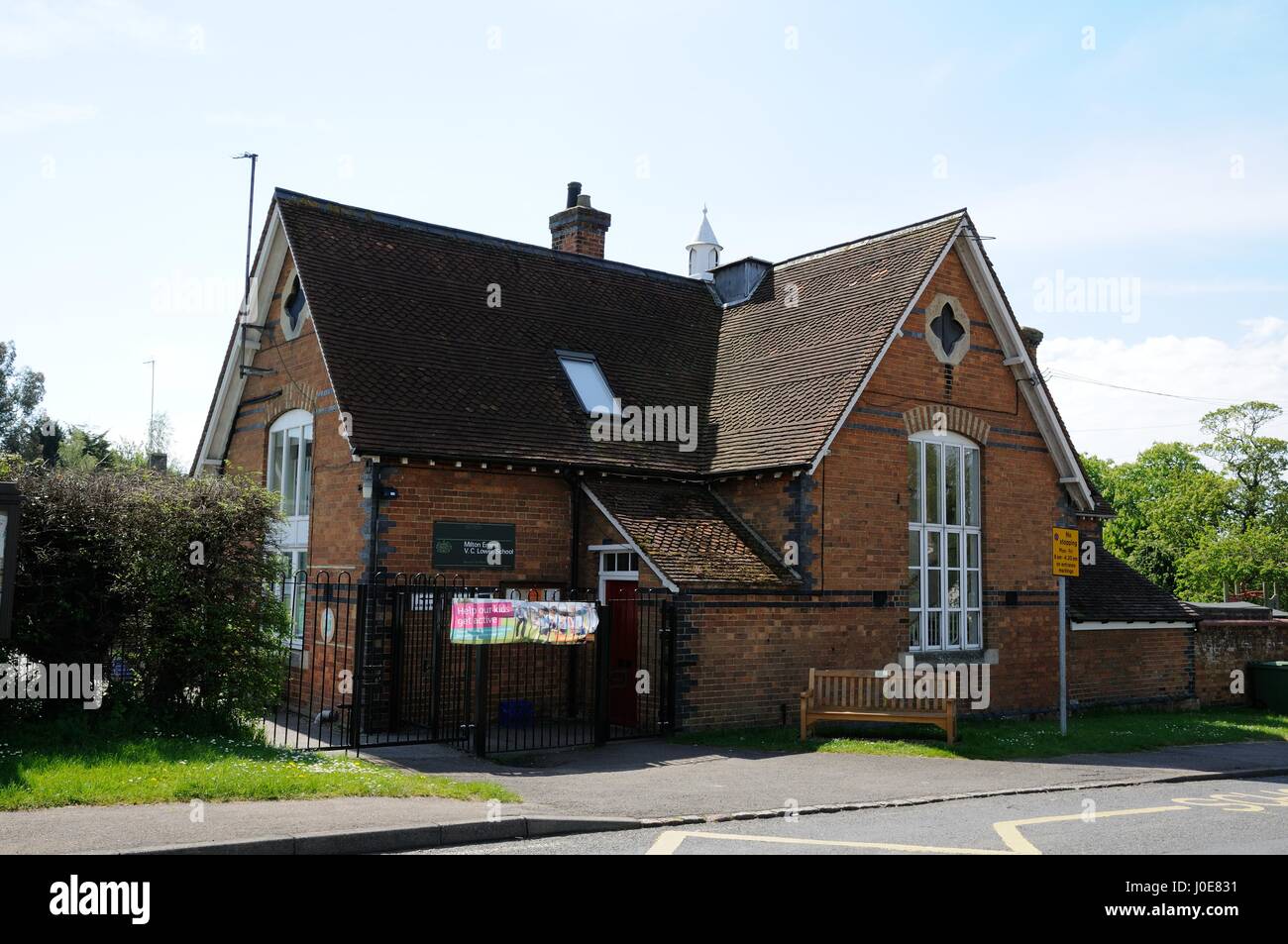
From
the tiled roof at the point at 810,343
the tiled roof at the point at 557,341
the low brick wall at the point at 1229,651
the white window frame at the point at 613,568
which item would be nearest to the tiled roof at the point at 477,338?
the tiled roof at the point at 557,341

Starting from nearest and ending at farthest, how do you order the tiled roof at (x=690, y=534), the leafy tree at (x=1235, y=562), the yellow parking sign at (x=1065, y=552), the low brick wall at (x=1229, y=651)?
the yellow parking sign at (x=1065, y=552), the tiled roof at (x=690, y=534), the low brick wall at (x=1229, y=651), the leafy tree at (x=1235, y=562)

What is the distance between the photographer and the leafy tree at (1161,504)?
168ft

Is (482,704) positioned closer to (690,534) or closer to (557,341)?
(690,534)

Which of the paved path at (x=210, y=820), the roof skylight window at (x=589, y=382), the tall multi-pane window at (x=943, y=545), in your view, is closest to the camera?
the paved path at (x=210, y=820)

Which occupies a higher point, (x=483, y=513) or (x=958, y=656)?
(x=483, y=513)

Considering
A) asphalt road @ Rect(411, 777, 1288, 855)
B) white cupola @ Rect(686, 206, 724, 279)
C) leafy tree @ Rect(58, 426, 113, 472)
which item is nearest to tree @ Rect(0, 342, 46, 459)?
leafy tree @ Rect(58, 426, 113, 472)

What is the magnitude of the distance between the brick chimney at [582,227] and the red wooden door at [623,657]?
9823mm

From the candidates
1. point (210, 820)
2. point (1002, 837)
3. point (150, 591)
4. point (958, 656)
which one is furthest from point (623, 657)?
point (210, 820)

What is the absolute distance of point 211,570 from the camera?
1180 centimetres

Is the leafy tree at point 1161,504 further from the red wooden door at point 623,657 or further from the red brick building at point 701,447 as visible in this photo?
the red wooden door at point 623,657

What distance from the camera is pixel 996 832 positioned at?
346 inches

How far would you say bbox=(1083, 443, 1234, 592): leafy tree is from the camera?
5119 centimetres

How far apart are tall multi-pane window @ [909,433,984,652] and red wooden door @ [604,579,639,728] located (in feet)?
15.3

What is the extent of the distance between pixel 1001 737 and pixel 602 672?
5.70 m
